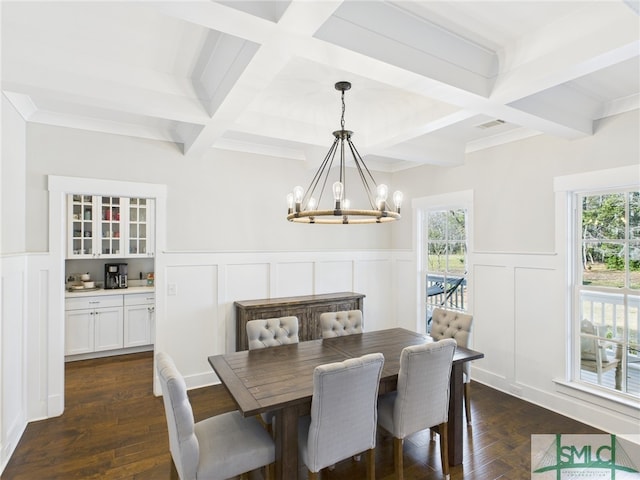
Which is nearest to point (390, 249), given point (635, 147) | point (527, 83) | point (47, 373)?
point (635, 147)

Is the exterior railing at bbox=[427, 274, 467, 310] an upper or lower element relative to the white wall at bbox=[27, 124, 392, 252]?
lower

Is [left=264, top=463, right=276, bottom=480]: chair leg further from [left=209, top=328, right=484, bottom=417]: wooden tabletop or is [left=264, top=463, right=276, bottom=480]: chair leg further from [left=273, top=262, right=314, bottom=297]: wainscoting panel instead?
[left=273, top=262, right=314, bottom=297]: wainscoting panel

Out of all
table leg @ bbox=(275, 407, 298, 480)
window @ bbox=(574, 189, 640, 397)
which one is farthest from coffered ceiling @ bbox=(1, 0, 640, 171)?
table leg @ bbox=(275, 407, 298, 480)

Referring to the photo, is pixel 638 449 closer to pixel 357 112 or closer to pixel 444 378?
pixel 444 378

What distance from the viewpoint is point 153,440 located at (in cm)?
282

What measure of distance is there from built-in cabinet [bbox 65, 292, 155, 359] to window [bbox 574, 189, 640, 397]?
17.5ft

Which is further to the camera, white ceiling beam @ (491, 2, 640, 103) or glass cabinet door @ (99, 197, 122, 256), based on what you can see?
glass cabinet door @ (99, 197, 122, 256)

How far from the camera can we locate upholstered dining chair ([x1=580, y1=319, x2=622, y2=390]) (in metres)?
3.01

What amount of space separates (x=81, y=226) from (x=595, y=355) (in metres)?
6.35

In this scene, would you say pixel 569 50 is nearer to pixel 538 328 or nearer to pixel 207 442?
pixel 538 328

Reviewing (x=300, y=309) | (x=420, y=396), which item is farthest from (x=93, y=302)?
(x=420, y=396)

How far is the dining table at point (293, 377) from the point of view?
1.99 m

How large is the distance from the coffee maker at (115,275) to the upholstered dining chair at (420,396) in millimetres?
4536

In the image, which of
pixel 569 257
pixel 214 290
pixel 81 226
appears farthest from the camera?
pixel 81 226
